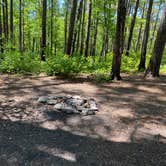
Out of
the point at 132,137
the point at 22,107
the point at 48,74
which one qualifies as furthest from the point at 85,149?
the point at 48,74

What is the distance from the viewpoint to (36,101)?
5996 millimetres

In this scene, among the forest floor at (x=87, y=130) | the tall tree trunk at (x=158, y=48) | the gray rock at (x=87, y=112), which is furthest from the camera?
the tall tree trunk at (x=158, y=48)

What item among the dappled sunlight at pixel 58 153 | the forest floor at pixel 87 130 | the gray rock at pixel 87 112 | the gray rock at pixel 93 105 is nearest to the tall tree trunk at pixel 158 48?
the forest floor at pixel 87 130

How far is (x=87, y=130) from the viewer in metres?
4.52

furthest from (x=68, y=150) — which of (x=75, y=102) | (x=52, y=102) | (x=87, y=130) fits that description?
(x=52, y=102)

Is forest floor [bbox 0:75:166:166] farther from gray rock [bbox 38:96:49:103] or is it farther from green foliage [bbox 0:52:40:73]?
green foliage [bbox 0:52:40:73]

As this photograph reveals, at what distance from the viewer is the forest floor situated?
361 cm

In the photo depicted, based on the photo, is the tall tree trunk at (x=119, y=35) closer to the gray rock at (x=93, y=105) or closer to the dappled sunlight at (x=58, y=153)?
the gray rock at (x=93, y=105)

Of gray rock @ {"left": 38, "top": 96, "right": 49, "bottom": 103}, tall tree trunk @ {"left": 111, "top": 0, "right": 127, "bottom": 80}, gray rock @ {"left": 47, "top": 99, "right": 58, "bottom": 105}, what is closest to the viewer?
gray rock @ {"left": 47, "top": 99, "right": 58, "bottom": 105}

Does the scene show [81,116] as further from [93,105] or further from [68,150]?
[68,150]

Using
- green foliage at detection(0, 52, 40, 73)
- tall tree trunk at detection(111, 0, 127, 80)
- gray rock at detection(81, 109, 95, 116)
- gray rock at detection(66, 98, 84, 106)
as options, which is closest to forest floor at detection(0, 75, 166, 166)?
gray rock at detection(81, 109, 95, 116)

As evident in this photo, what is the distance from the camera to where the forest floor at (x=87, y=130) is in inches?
142

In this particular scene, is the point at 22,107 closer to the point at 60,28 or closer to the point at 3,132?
the point at 3,132

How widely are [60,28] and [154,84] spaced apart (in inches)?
960
